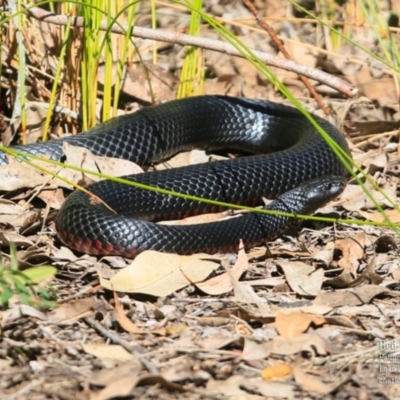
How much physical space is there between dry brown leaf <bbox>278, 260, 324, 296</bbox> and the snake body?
1.74ft

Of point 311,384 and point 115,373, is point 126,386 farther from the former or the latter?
point 311,384

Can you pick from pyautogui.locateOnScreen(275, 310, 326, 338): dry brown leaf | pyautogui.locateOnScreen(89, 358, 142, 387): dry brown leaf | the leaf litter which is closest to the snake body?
the leaf litter

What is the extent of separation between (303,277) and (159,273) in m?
0.80

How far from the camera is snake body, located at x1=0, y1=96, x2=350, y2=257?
536 centimetres

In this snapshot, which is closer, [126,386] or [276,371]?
[126,386]

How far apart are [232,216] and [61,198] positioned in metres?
1.17

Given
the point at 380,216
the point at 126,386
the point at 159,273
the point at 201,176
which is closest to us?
the point at 126,386

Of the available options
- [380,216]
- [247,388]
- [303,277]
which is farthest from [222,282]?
[380,216]

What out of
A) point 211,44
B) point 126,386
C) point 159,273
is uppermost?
point 211,44

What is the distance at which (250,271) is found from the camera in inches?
203

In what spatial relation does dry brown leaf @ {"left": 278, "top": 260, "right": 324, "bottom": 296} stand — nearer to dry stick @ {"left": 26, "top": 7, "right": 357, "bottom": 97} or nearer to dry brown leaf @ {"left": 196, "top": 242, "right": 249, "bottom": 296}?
dry brown leaf @ {"left": 196, "top": 242, "right": 249, "bottom": 296}

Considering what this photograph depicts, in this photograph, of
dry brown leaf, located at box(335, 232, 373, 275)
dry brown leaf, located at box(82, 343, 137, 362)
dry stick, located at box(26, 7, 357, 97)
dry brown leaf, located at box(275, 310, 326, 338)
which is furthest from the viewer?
dry stick, located at box(26, 7, 357, 97)

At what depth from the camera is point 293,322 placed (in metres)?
4.16

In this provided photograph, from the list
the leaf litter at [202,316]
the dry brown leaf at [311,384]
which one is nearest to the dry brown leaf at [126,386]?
the leaf litter at [202,316]
